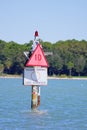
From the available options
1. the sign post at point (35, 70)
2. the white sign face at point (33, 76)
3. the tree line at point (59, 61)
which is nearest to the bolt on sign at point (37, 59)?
the sign post at point (35, 70)

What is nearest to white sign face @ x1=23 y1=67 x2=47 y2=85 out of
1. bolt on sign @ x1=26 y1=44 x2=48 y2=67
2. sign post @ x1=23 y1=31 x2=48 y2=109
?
sign post @ x1=23 y1=31 x2=48 y2=109

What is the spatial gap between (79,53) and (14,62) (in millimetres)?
23765

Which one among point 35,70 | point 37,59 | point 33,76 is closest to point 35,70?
point 35,70

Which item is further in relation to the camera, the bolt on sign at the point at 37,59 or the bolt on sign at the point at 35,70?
the bolt on sign at the point at 35,70

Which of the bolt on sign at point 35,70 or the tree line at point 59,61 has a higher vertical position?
the tree line at point 59,61

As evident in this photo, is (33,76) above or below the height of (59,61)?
below

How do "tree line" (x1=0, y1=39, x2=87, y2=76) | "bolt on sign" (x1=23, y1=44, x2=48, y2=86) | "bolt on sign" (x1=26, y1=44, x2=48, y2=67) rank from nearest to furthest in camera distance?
"bolt on sign" (x1=26, y1=44, x2=48, y2=67) < "bolt on sign" (x1=23, y1=44, x2=48, y2=86) < "tree line" (x1=0, y1=39, x2=87, y2=76)

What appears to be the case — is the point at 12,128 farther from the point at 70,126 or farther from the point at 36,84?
the point at 36,84

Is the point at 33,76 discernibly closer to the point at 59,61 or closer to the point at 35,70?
the point at 35,70

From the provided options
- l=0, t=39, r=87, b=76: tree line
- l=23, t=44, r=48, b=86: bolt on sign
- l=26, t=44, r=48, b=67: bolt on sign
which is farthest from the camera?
l=0, t=39, r=87, b=76: tree line

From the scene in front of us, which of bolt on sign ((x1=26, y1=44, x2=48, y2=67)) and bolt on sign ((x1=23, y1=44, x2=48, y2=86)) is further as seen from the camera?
bolt on sign ((x1=23, y1=44, x2=48, y2=86))

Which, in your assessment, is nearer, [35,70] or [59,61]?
[35,70]

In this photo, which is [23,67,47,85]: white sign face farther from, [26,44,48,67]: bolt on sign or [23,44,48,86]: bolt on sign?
[26,44,48,67]: bolt on sign

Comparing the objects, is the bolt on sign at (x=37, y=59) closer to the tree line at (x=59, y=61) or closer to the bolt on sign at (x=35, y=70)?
the bolt on sign at (x=35, y=70)
